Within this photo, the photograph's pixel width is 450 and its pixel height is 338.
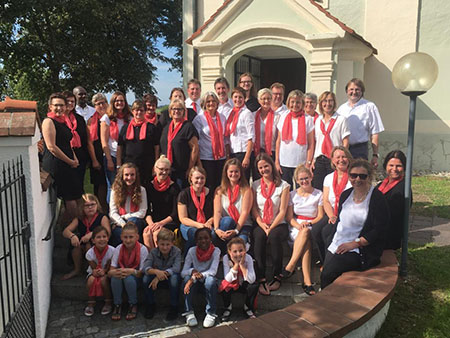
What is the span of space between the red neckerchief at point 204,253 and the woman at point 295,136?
1.78 metres

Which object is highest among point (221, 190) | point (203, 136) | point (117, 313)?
point (203, 136)

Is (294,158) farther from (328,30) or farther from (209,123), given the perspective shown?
(328,30)

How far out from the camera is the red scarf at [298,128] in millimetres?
5328

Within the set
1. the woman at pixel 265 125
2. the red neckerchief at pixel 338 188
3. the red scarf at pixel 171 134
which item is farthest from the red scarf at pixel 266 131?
the red neckerchief at pixel 338 188

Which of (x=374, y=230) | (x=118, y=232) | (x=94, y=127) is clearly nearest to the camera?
(x=374, y=230)

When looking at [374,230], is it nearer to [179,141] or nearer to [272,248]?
[272,248]

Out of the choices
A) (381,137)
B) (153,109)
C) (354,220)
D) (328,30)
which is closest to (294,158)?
(354,220)

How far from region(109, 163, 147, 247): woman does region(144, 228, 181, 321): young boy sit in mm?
525

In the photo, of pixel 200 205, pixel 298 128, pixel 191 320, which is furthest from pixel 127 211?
pixel 298 128

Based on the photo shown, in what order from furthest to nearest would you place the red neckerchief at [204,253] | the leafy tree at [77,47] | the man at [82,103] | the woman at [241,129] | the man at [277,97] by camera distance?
the leafy tree at [77,47]
the man at [82,103]
the man at [277,97]
the woman at [241,129]
the red neckerchief at [204,253]

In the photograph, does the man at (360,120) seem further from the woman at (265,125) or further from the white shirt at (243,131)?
the white shirt at (243,131)

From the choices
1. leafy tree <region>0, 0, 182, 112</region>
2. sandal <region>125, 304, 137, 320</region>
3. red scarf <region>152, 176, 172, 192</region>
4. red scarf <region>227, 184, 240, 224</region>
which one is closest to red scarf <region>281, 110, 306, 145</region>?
red scarf <region>227, 184, 240, 224</region>

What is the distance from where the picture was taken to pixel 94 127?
575 cm

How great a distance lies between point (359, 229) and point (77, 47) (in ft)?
47.0
